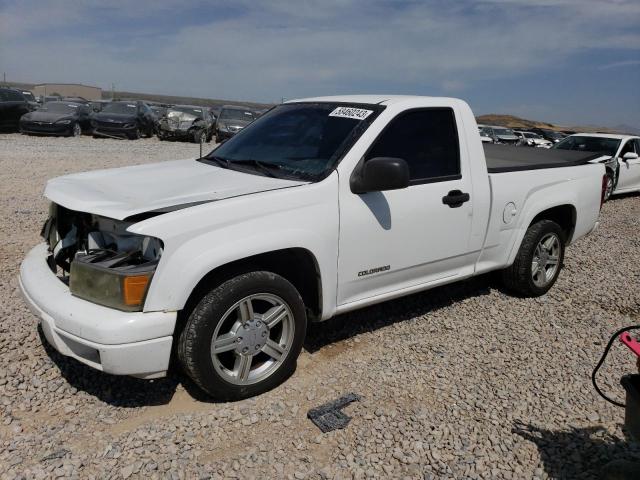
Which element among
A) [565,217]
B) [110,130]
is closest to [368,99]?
[565,217]

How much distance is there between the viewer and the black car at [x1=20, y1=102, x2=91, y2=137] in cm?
1859

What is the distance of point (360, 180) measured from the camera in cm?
347

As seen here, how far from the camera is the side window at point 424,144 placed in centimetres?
382

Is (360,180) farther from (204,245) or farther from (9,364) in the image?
(9,364)

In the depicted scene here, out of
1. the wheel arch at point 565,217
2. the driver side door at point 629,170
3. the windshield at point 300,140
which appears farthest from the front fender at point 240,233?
the driver side door at point 629,170

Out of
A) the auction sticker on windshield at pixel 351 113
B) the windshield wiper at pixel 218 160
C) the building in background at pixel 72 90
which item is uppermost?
the auction sticker on windshield at pixel 351 113

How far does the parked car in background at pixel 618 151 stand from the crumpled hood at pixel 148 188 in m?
10.8

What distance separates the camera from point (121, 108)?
825 inches

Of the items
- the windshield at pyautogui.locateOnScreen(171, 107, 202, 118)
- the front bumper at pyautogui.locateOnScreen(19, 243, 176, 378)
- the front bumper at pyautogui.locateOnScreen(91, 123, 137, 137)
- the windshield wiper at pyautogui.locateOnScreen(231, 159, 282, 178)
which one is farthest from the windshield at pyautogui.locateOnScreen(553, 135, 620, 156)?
the front bumper at pyautogui.locateOnScreen(91, 123, 137, 137)

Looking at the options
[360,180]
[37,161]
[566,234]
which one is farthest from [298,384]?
[37,161]

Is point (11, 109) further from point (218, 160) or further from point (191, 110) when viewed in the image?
point (218, 160)

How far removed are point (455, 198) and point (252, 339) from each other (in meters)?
1.87

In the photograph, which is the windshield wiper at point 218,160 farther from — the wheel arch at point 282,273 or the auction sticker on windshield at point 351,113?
the wheel arch at point 282,273

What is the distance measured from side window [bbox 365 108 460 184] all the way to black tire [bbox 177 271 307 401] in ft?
3.60
